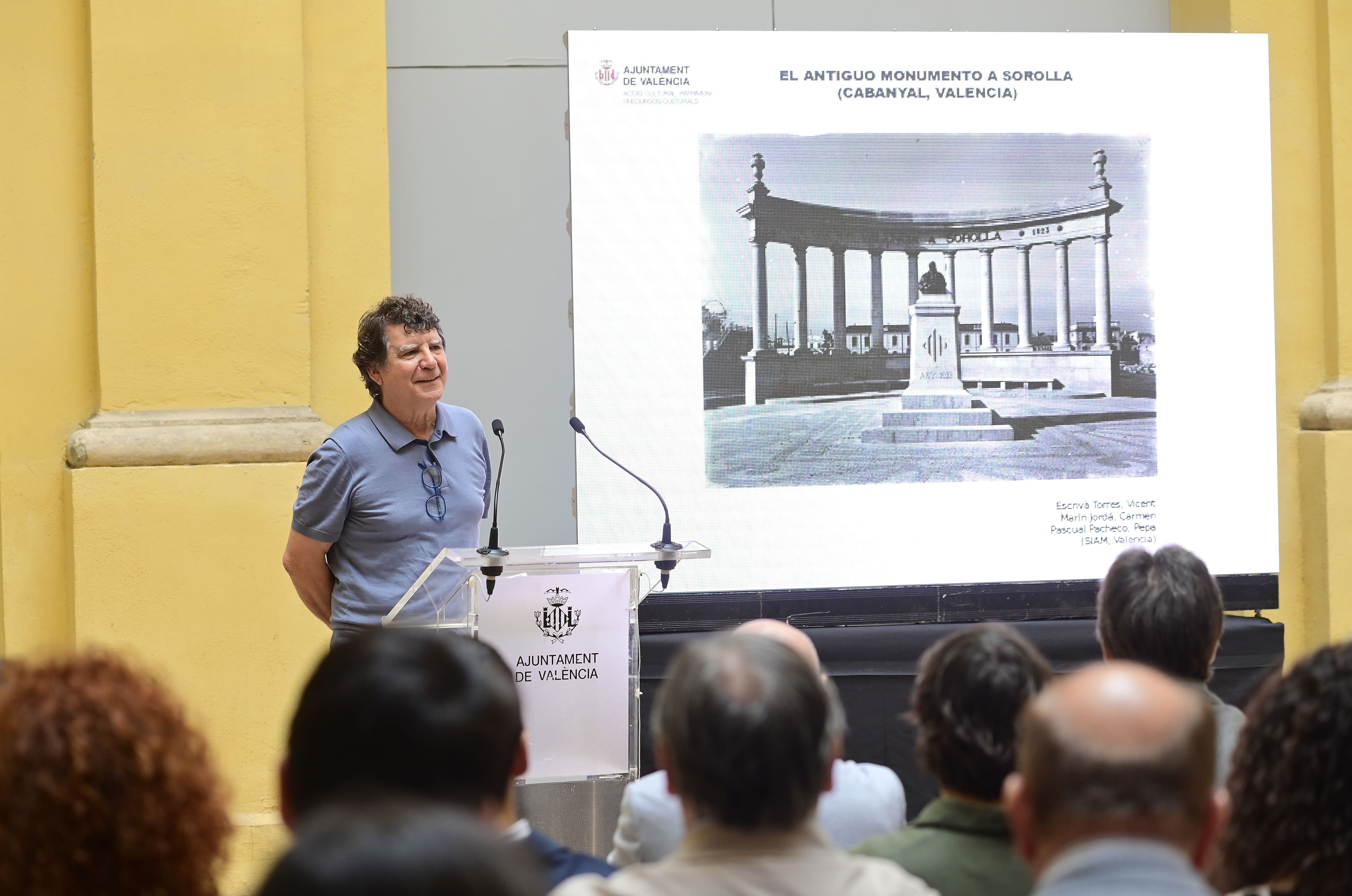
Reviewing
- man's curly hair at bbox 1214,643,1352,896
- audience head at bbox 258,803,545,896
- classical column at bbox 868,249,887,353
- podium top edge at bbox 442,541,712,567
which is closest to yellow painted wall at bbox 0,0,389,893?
podium top edge at bbox 442,541,712,567

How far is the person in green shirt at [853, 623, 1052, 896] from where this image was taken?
1662 mm

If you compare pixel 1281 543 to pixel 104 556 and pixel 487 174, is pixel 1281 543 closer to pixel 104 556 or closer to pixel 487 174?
pixel 487 174

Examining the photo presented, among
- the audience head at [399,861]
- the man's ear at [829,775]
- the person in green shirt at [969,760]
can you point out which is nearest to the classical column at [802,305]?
the person in green shirt at [969,760]

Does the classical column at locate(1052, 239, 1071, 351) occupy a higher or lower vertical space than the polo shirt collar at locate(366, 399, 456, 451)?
higher

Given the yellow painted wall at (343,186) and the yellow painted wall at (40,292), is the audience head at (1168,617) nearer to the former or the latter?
the yellow painted wall at (343,186)

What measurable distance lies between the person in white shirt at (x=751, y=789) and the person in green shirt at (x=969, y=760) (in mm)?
273

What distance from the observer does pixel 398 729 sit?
1309 millimetres

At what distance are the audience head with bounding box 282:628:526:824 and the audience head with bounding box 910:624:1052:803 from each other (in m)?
0.66

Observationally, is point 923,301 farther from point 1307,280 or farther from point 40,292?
point 40,292

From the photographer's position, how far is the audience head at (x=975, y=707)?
173cm

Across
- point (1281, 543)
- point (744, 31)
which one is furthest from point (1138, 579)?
point (1281, 543)

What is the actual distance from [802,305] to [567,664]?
1888 millimetres

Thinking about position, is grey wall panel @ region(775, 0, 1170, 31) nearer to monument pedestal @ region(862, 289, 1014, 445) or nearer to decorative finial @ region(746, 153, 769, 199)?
decorative finial @ region(746, 153, 769, 199)

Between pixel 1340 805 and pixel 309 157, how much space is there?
4.06 m
